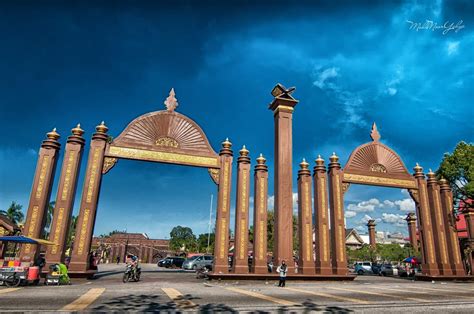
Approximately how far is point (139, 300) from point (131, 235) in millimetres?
50926

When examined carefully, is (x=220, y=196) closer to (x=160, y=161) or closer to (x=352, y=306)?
(x=160, y=161)

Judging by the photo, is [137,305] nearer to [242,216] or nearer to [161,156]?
[242,216]

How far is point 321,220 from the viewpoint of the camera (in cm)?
1891

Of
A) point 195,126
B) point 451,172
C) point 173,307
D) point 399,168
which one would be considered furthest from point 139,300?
point 451,172

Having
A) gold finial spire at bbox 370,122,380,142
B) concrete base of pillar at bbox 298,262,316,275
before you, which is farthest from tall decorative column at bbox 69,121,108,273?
gold finial spire at bbox 370,122,380,142

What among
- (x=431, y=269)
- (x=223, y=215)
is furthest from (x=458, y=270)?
(x=223, y=215)

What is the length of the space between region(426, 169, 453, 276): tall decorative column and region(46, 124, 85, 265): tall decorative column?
21.9 m

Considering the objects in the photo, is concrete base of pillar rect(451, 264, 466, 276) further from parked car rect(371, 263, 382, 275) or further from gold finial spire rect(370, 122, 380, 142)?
parked car rect(371, 263, 382, 275)

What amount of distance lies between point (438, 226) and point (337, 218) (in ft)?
25.6

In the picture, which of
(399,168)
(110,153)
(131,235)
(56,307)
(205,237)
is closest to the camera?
(56,307)

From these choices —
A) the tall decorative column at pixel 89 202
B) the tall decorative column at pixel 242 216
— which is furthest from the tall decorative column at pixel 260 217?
the tall decorative column at pixel 89 202

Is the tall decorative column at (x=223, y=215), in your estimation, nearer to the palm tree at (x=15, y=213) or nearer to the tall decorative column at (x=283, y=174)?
the tall decorative column at (x=283, y=174)

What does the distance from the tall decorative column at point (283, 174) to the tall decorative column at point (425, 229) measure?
1007 centimetres

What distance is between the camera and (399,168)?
21.9m
